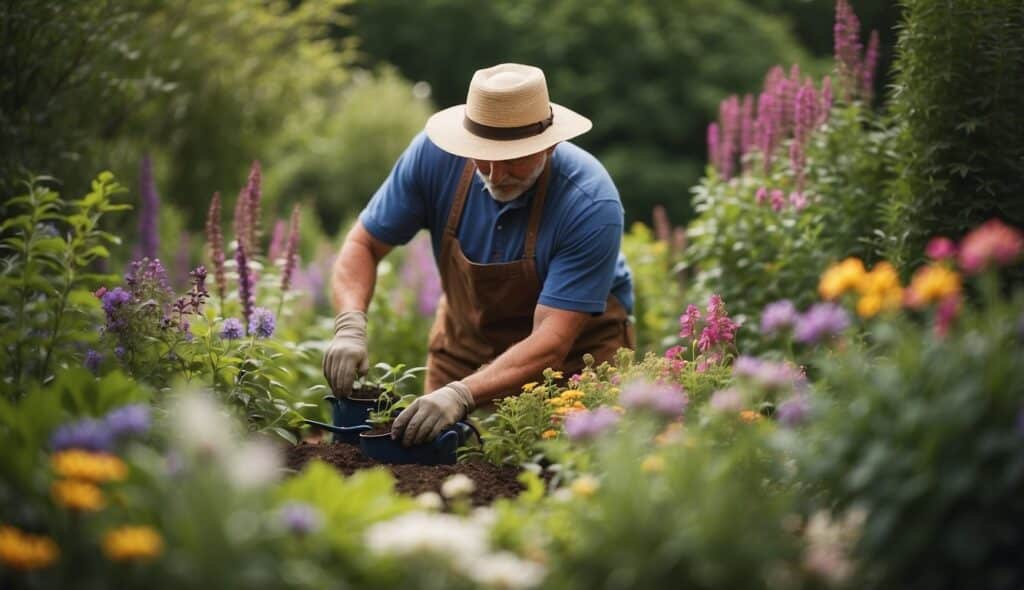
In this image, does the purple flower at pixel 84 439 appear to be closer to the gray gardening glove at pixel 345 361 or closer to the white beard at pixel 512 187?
the gray gardening glove at pixel 345 361

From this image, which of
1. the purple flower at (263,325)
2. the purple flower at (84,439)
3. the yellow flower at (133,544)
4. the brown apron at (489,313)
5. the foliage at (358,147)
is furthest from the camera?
the foliage at (358,147)

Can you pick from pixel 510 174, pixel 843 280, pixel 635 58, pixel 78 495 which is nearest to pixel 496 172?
pixel 510 174

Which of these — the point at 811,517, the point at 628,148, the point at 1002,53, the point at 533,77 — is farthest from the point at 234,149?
the point at 628,148

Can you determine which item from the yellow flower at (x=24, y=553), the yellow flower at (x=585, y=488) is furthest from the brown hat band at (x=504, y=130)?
the yellow flower at (x=24, y=553)

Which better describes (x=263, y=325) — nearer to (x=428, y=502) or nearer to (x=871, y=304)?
(x=428, y=502)

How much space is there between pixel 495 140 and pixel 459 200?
42 centimetres

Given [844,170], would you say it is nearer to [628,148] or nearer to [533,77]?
[533,77]

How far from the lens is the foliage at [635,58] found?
57.4ft

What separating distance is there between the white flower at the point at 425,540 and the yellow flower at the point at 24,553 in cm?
57

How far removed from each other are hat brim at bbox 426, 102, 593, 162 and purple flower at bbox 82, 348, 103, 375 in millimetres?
1285

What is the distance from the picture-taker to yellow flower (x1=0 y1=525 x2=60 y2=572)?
1798mm

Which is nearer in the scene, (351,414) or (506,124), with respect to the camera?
(351,414)

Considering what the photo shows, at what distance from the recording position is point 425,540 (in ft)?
6.11

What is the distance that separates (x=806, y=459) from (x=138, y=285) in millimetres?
1994
